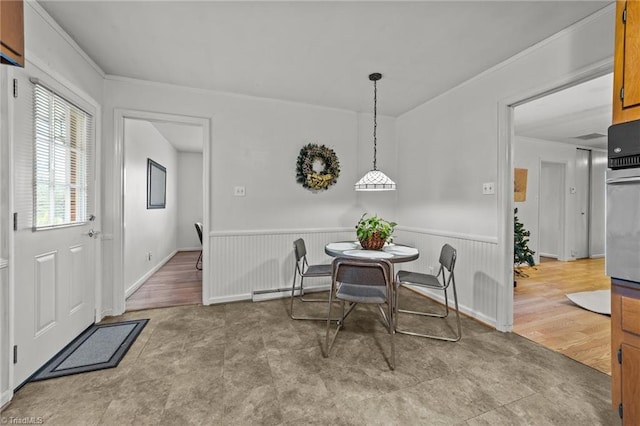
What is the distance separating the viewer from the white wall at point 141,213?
3525mm

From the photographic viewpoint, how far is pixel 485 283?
9.00 feet

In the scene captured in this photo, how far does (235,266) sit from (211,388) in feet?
5.46

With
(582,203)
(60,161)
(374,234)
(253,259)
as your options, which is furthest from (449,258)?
(582,203)

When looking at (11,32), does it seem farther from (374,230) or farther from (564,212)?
(564,212)

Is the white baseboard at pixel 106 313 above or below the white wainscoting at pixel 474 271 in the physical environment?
below

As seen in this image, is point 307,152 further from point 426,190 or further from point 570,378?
point 570,378

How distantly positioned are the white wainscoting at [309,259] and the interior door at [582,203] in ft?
15.3

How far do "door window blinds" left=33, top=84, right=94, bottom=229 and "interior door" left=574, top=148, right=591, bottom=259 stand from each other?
828 centimetres

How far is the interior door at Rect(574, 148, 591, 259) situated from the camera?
5871 mm

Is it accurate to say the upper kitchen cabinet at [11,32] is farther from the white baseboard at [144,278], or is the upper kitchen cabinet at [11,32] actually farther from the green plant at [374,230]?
the white baseboard at [144,278]

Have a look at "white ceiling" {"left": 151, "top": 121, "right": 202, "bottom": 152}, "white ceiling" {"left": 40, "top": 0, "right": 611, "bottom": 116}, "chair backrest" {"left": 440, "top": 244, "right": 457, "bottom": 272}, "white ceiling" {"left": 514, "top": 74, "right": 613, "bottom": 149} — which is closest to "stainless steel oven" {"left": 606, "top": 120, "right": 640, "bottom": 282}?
"chair backrest" {"left": 440, "top": 244, "right": 457, "bottom": 272}

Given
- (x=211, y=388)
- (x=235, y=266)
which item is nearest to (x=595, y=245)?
(x=235, y=266)

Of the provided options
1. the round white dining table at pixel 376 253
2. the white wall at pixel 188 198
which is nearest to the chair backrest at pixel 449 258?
the round white dining table at pixel 376 253

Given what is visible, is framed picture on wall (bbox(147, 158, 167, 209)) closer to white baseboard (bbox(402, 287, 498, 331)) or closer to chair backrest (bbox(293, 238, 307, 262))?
chair backrest (bbox(293, 238, 307, 262))
